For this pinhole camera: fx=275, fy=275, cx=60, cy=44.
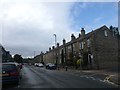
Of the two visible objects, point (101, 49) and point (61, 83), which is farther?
point (101, 49)

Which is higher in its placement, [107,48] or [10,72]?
Result: [107,48]

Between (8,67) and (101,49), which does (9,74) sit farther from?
(101,49)

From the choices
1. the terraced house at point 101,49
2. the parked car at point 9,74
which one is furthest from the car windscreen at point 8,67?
the terraced house at point 101,49

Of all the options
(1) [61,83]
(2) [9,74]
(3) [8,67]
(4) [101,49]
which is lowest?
(1) [61,83]

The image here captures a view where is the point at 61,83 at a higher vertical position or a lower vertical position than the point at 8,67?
lower

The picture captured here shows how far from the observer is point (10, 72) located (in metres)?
18.4

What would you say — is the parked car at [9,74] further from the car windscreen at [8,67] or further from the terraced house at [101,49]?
the terraced house at [101,49]

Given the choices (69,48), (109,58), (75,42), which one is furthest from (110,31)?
(69,48)

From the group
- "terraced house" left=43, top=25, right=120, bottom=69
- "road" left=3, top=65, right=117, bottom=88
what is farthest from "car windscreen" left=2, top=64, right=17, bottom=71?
"terraced house" left=43, top=25, right=120, bottom=69

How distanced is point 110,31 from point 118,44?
374cm

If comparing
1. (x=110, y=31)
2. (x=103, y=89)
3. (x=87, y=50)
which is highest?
(x=110, y=31)

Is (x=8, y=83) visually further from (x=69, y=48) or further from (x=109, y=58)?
(x=69, y=48)

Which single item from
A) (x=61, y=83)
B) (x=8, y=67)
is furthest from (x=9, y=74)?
(x=61, y=83)

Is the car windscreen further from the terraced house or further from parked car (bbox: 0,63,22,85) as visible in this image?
the terraced house
